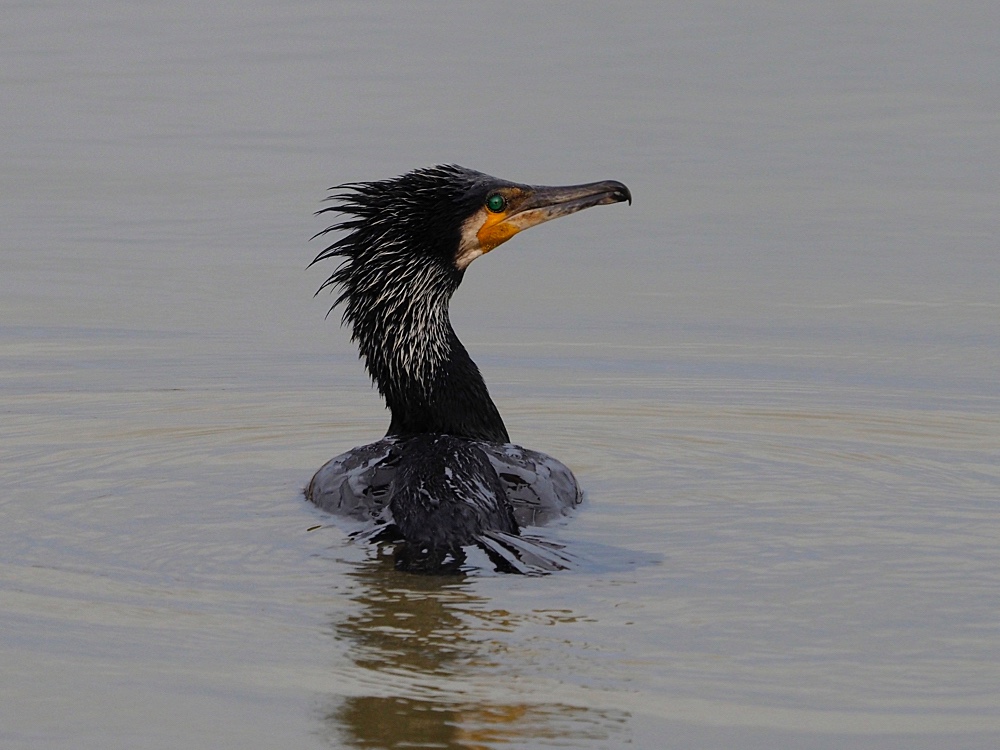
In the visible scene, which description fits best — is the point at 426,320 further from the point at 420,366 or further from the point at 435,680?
the point at 435,680

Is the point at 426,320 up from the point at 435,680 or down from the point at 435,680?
up

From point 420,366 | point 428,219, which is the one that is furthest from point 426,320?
point 428,219

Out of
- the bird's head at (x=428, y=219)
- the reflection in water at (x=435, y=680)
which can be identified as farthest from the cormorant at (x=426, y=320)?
the reflection in water at (x=435, y=680)

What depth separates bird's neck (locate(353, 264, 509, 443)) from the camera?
821 centimetres

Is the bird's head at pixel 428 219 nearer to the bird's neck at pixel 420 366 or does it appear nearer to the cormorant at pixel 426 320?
the cormorant at pixel 426 320

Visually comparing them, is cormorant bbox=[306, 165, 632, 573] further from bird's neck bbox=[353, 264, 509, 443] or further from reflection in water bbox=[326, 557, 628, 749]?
reflection in water bbox=[326, 557, 628, 749]

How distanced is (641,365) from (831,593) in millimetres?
4194

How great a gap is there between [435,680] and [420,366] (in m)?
2.80

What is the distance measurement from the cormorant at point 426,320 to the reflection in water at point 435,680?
106cm

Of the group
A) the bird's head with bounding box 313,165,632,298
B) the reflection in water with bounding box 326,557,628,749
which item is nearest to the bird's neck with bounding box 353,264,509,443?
the bird's head with bounding box 313,165,632,298

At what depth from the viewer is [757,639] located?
5.91 m

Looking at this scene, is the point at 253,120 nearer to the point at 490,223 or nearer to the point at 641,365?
the point at 641,365

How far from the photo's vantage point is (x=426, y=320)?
8.24 m

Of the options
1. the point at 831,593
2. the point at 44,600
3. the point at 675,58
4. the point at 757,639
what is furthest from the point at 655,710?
the point at 675,58
